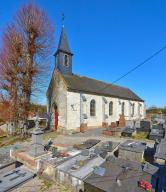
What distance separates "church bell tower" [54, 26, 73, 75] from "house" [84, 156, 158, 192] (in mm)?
15315

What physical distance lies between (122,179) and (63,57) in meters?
17.0

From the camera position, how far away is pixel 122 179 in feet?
17.6

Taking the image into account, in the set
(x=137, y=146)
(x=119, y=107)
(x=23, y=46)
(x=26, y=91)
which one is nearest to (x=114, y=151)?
(x=137, y=146)

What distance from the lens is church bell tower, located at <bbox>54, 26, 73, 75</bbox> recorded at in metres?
19.7

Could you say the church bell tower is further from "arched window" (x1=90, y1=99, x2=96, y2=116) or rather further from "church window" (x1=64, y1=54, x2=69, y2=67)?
"arched window" (x1=90, y1=99, x2=96, y2=116)

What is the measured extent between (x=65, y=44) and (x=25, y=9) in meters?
6.71

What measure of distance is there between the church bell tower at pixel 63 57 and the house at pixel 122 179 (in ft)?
50.2

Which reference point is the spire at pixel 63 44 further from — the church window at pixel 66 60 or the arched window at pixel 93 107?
the arched window at pixel 93 107

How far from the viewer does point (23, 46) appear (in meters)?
14.9

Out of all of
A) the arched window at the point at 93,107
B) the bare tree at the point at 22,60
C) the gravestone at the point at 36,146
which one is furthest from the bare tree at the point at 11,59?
the arched window at the point at 93,107

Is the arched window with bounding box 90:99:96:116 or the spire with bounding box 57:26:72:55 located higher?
the spire with bounding box 57:26:72:55

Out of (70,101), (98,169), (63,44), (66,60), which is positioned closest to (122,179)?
(98,169)

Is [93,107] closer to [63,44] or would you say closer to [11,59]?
[63,44]

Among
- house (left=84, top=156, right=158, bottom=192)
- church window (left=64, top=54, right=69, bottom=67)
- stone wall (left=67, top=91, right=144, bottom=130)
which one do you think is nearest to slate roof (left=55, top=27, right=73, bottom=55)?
church window (left=64, top=54, right=69, bottom=67)
